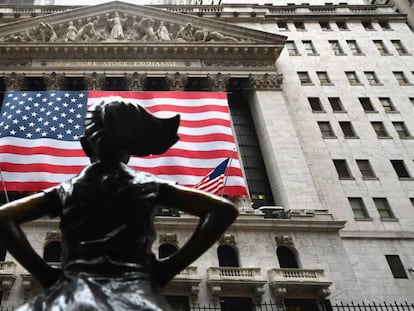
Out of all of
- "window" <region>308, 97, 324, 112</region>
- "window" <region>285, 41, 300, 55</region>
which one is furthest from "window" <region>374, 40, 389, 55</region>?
"window" <region>308, 97, 324, 112</region>

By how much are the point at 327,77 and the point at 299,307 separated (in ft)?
64.0

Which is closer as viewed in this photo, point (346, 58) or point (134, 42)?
point (134, 42)

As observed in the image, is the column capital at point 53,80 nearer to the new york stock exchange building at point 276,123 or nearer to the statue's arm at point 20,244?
the new york stock exchange building at point 276,123

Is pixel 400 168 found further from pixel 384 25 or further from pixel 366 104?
pixel 384 25

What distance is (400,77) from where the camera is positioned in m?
32.6

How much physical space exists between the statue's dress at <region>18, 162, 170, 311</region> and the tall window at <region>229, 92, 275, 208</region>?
70.1 ft

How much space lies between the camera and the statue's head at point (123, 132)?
3.15 metres

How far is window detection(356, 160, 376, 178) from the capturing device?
84.2 feet

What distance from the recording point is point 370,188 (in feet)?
81.4

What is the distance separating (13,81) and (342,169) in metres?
23.0

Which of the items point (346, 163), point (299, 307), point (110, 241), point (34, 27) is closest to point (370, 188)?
point (346, 163)

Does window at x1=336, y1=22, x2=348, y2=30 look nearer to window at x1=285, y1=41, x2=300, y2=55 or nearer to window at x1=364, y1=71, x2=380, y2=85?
window at x1=285, y1=41, x2=300, y2=55

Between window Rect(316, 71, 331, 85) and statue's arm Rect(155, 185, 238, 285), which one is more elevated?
window Rect(316, 71, 331, 85)

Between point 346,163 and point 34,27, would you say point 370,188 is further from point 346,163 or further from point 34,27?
point 34,27
